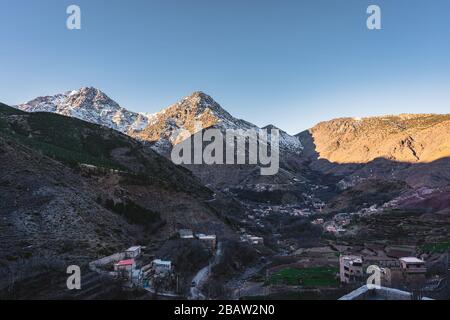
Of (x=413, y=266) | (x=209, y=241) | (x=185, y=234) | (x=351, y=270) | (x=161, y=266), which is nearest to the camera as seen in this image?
(x=161, y=266)

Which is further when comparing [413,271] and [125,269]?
[413,271]

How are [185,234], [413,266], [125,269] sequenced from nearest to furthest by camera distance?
[125,269] < [413,266] < [185,234]

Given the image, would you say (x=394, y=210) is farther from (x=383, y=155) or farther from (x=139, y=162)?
(x=383, y=155)

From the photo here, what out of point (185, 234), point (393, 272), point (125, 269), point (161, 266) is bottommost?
point (393, 272)

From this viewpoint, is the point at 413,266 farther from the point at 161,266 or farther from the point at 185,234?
the point at 185,234

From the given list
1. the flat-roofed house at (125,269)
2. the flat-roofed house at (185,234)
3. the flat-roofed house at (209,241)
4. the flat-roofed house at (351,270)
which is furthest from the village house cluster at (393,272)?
the flat-roofed house at (125,269)

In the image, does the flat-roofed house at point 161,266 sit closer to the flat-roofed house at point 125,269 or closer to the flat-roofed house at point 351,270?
the flat-roofed house at point 125,269

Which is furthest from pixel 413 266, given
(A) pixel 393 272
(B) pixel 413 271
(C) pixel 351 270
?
(C) pixel 351 270

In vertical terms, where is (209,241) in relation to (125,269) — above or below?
above

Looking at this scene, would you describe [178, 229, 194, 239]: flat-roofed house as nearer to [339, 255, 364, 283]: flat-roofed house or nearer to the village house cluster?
[339, 255, 364, 283]: flat-roofed house

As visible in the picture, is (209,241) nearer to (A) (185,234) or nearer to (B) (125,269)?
(A) (185,234)
